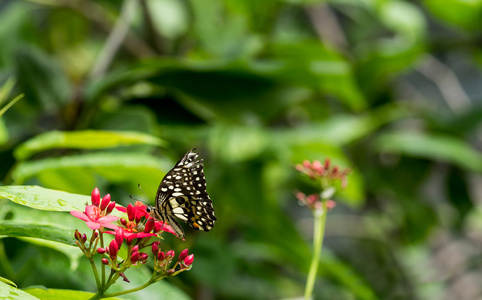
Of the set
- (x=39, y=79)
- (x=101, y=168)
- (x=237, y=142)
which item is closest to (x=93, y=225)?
→ (x=101, y=168)

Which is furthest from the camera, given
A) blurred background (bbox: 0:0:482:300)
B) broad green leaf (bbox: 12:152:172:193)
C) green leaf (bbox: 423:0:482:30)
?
green leaf (bbox: 423:0:482:30)

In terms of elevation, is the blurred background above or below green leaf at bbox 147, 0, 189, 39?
below

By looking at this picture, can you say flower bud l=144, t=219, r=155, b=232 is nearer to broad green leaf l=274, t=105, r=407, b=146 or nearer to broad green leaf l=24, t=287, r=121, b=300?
broad green leaf l=24, t=287, r=121, b=300

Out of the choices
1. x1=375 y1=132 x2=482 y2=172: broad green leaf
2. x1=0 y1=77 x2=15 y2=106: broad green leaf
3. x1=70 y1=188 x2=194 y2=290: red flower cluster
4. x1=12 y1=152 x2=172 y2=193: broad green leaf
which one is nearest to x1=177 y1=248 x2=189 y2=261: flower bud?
x1=70 y1=188 x2=194 y2=290: red flower cluster

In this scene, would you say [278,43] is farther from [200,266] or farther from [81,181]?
[81,181]

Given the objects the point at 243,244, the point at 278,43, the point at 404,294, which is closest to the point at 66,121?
the point at 278,43

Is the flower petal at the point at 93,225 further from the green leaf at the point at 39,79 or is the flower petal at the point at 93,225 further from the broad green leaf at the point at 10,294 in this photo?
the green leaf at the point at 39,79
